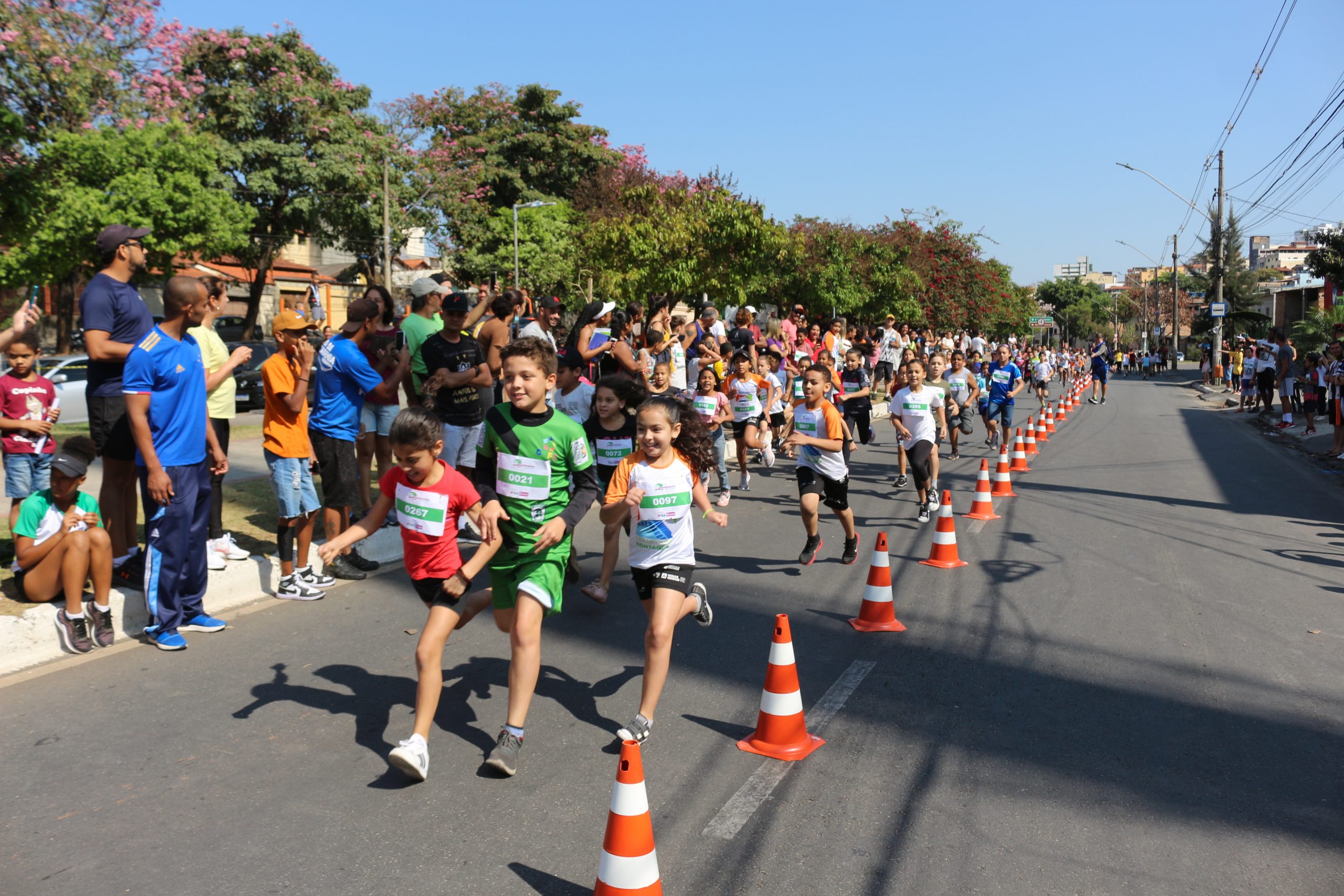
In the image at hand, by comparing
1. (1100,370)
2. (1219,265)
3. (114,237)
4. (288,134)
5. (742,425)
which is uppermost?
(288,134)

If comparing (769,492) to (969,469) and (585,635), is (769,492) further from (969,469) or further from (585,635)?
(585,635)

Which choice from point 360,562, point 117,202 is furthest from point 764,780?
point 117,202

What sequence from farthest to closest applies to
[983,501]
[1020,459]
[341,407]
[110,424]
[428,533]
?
1. [1020,459]
2. [983,501]
3. [341,407]
4. [110,424]
5. [428,533]

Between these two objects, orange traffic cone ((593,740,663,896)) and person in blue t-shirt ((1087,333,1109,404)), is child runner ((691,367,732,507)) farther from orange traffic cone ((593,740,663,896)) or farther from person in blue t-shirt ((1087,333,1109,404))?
person in blue t-shirt ((1087,333,1109,404))

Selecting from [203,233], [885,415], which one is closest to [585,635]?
[885,415]

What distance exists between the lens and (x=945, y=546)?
834 cm

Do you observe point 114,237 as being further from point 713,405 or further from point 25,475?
point 713,405

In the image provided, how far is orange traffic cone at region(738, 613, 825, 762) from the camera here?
4.46m

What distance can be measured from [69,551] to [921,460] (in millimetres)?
7577

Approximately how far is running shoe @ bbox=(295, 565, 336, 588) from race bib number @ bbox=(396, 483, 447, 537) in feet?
9.97

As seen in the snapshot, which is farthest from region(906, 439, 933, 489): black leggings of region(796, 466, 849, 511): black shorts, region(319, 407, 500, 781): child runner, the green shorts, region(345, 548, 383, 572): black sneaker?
region(319, 407, 500, 781): child runner

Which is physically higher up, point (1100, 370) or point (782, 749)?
point (1100, 370)

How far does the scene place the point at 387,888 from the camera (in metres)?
3.33

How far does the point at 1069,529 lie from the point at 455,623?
25.0 feet
